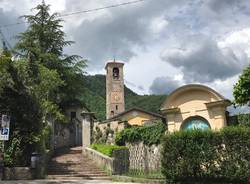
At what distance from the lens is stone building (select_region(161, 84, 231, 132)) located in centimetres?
2088

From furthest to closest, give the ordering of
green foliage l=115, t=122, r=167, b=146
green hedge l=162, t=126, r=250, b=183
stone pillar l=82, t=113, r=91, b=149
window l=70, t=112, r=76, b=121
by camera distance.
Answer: window l=70, t=112, r=76, b=121
stone pillar l=82, t=113, r=91, b=149
green foliage l=115, t=122, r=167, b=146
green hedge l=162, t=126, r=250, b=183

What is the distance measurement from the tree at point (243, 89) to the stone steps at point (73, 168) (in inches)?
309

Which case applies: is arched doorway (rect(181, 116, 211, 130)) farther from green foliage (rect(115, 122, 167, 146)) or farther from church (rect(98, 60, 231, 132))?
green foliage (rect(115, 122, 167, 146))

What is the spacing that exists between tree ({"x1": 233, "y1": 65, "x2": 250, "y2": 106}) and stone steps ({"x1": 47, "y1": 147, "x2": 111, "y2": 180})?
25.7 feet

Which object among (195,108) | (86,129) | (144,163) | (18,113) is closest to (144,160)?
(144,163)

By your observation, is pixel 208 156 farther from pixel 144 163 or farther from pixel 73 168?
pixel 73 168

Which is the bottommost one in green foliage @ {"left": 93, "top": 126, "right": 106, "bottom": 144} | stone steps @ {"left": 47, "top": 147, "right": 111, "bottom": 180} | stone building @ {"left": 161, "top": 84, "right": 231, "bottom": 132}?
stone steps @ {"left": 47, "top": 147, "right": 111, "bottom": 180}

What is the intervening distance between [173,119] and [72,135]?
15.7 meters

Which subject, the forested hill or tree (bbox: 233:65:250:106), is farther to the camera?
the forested hill

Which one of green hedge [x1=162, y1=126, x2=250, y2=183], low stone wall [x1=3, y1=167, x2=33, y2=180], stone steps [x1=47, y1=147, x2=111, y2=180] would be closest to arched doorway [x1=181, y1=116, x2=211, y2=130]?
stone steps [x1=47, y1=147, x2=111, y2=180]

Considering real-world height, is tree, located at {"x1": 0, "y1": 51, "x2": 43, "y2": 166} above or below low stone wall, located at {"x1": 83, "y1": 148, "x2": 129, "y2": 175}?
above

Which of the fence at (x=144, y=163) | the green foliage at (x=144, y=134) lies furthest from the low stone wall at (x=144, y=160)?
the green foliage at (x=144, y=134)

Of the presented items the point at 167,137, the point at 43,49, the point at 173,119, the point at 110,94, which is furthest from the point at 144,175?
the point at 110,94

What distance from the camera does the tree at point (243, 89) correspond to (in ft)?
63.2
